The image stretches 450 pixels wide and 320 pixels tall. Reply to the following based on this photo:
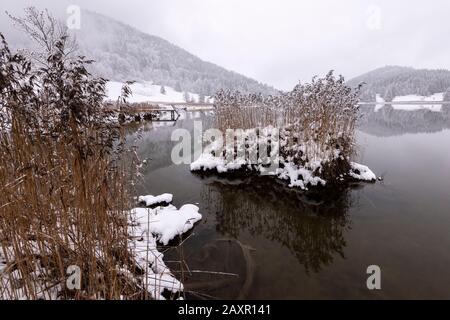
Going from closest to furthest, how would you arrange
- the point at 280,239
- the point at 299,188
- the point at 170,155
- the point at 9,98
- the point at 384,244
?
the point at 9,98
the point at 384,244
the point at 280,239
the point at 299,188
the point at 170,155

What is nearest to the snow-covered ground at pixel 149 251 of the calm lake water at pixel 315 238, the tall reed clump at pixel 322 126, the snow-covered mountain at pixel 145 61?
the calm lake water at pixel 315 238

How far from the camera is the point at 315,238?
4547 millimetres

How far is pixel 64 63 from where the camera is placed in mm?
2209

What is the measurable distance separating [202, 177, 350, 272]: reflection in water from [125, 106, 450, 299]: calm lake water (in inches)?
0.8

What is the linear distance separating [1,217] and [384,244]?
5364mm

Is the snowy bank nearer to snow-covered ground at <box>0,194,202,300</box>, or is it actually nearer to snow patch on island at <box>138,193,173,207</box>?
snow-covered ground at <box>0,194,202,300</box>

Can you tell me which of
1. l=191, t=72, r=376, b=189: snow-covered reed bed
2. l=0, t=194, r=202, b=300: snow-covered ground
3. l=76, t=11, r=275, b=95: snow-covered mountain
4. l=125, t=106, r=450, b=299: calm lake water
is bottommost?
l=125, t=106, r=450, b=299: calm lake water

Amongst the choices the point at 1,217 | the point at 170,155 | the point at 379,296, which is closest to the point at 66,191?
the point at 1,217

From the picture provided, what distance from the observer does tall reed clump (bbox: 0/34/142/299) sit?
2.13 m

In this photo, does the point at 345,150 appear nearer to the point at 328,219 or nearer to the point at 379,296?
the point at 328,219

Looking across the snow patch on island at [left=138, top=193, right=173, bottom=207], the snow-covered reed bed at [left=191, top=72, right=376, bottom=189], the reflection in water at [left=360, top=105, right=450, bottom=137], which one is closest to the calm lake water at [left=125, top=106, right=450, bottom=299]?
the snow patch on island at [left=138, top=193, right=173, bottom=207]

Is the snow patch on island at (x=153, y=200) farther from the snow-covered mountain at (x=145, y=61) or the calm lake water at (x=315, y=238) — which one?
the snow-covered mountain at (x=145, y=61)

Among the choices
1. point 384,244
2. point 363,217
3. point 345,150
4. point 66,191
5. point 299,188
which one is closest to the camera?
point 66,191

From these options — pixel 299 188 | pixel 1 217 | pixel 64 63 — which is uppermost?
pixel 64 63
